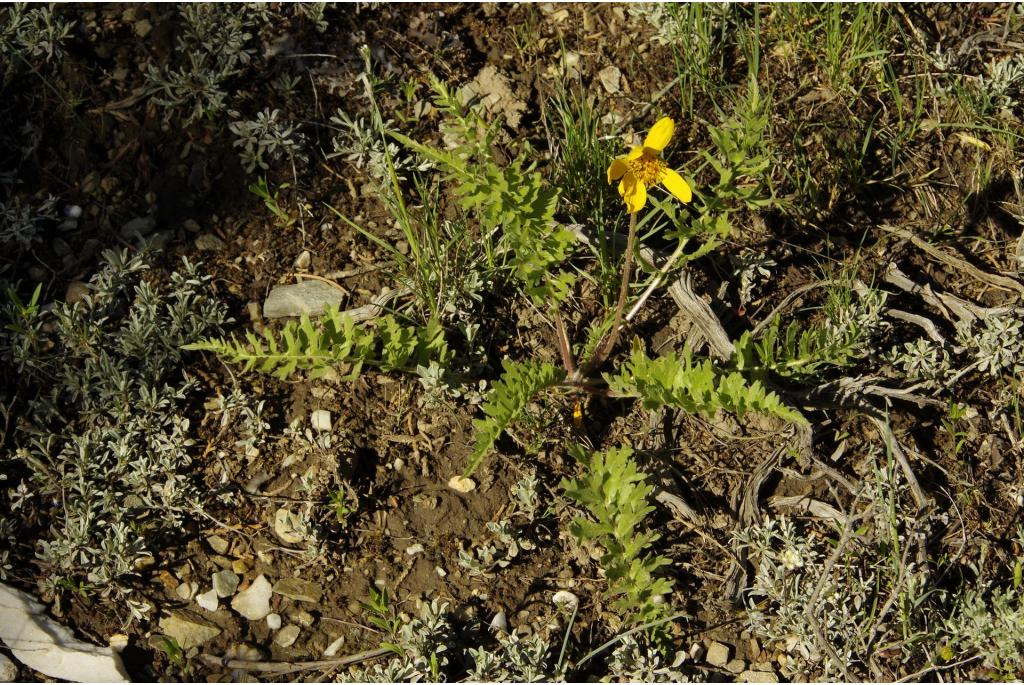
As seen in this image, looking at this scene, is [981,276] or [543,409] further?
[981,276]

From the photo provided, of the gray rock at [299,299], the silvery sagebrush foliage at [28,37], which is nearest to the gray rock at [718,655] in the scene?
the gray rock at [299,299]

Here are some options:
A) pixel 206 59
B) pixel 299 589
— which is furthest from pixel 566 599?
pixel 206 59

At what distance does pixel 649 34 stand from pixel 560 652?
2448 mm

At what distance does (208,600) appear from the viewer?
2.79 meters

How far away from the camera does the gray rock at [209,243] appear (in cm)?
333

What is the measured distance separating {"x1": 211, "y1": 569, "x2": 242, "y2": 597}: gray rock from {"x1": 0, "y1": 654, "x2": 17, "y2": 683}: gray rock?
0.60m

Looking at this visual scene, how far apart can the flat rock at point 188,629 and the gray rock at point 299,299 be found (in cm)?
107

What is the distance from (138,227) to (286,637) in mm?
1633

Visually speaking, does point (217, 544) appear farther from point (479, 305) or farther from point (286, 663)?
point (479, 305)

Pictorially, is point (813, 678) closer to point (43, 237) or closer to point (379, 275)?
point (379, 275)

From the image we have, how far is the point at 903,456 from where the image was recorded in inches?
115

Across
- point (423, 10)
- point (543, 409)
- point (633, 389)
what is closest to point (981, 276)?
point (633, 389)

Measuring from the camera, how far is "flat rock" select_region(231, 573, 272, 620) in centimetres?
279

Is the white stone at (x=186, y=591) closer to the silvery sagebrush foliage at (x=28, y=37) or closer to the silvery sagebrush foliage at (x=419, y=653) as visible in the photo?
the silvery sagebrush foliage at (x=419, y=653)
